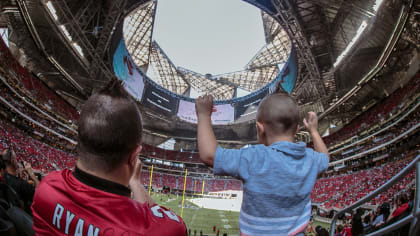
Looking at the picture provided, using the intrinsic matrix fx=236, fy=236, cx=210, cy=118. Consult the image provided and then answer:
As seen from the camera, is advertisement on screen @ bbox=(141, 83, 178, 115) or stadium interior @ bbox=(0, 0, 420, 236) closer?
stadium interior @ bbox=(0, 0, 420, 236)

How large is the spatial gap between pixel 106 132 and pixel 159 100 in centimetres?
4096

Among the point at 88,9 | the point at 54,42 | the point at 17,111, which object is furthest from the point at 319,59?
the point at 17,111

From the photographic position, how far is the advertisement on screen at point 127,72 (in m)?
28.2

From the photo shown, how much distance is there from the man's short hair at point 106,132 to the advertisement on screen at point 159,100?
123ft

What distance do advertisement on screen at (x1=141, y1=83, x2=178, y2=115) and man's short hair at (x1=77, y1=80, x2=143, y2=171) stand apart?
3756 cm

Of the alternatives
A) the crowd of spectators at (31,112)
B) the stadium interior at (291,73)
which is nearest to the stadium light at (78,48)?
the stadium interior at (291,73)

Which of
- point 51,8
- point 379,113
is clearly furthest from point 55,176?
point 379,113

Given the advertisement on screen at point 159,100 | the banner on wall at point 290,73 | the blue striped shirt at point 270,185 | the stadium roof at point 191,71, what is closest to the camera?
the blue striped shirt at point 270,185

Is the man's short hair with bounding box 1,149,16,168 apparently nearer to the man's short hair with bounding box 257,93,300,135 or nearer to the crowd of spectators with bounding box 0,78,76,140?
the man's short hair with bounding box 257,93,300,135

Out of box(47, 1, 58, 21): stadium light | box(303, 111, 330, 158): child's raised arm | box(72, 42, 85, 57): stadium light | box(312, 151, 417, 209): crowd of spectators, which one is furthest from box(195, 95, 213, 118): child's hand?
box(72, 42, 85, 57): stadium light

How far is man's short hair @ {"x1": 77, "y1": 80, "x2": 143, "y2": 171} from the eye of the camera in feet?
3.63

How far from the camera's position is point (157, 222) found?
1019 mm

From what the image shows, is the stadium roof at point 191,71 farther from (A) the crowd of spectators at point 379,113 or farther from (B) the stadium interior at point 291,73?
(A) the crowd of spectators at point 379,113

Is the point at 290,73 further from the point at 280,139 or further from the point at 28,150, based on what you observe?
the point at 280,139
